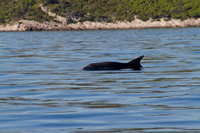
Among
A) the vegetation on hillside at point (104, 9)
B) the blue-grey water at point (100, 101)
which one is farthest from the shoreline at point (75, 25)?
the blue-grey water at point (100, 101)

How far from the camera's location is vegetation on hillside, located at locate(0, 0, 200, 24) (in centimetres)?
14716

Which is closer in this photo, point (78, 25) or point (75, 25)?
point (78, 25)

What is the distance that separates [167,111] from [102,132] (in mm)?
2082

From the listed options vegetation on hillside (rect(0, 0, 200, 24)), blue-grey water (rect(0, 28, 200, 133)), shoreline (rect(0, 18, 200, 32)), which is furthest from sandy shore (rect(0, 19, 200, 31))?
blue-grey water (rect(0, 28, 200, 133))

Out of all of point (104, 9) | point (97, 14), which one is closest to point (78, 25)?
point (97, 14)

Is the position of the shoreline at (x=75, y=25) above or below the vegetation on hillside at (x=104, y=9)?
below

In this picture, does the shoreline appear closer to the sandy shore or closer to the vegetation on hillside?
the sandy shore

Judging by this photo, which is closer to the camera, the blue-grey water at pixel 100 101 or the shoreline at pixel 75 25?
the blue-grey water at pixel 100 101

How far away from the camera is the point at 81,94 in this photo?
10875mm

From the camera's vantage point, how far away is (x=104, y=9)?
164m

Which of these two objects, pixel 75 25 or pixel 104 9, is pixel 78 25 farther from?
pixel 104 9

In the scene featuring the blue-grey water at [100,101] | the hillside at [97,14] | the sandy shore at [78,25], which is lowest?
the sandy shore at [78,25]

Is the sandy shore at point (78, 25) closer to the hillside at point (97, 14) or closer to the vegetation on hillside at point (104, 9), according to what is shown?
the hillside at point (97, 14)

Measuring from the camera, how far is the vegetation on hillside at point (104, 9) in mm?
147163
